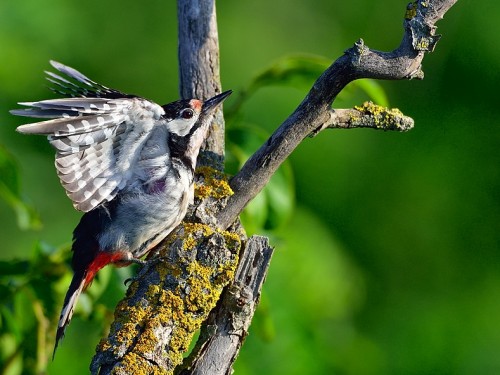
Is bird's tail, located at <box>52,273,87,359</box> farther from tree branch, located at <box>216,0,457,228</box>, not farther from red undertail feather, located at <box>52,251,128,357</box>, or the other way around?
tree branch, located at <box>216,0,457,228</box>

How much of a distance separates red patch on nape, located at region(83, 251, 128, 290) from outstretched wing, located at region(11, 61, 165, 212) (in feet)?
0.95

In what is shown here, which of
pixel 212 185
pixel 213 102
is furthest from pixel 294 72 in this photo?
pixel 212 185

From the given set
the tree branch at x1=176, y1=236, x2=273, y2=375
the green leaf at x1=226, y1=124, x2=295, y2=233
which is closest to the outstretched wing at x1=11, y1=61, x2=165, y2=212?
the green leaf at x1=226, y1=124, x2=295, y2=233

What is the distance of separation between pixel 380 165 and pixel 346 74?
13.1 ft

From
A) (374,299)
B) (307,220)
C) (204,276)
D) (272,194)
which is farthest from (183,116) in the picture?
(374,299)

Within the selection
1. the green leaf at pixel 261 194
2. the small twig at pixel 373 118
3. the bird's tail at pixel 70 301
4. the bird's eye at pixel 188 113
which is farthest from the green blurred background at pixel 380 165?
the small twig at pixel 373 118

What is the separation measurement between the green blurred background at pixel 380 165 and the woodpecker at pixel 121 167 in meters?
2.56

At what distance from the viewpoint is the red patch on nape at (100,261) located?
4590 mm

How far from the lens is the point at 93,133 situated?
4250mm

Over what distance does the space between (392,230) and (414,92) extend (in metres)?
1.08

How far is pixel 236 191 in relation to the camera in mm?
4277

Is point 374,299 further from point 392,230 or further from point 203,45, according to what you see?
point 203,45

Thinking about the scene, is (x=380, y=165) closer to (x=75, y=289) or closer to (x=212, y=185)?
(x=212, y=185)

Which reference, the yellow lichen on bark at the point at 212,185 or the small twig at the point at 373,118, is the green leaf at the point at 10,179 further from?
the small twig at the point at 373,118
